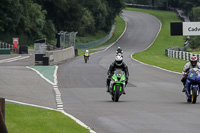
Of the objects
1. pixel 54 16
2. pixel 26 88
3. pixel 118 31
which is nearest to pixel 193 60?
pixel 26 88

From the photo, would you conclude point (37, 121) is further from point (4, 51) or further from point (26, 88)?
point (4, 51)

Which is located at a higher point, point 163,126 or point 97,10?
point 97,10

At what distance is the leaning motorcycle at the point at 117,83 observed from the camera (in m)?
17.3

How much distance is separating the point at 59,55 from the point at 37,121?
110 feet

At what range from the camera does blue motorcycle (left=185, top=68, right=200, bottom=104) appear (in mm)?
16500

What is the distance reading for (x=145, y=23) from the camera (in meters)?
119

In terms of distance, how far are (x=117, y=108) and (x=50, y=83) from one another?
32.6ft

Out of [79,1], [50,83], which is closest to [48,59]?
[50,83]

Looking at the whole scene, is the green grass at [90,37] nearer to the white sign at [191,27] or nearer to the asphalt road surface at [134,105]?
the white sign at [191,27]

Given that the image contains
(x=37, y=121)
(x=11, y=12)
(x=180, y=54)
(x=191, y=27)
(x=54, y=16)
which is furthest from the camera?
(x=54, y=16)

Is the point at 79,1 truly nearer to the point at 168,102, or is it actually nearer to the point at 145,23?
the point at 145,23

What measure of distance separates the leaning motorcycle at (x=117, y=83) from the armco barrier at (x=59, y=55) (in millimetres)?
21882

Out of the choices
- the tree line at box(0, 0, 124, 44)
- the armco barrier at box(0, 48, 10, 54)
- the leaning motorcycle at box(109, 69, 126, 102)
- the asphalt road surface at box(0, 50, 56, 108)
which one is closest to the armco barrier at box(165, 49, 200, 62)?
the armco barrier at box(0, 48, 10, 54)

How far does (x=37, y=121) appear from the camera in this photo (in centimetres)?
1145
